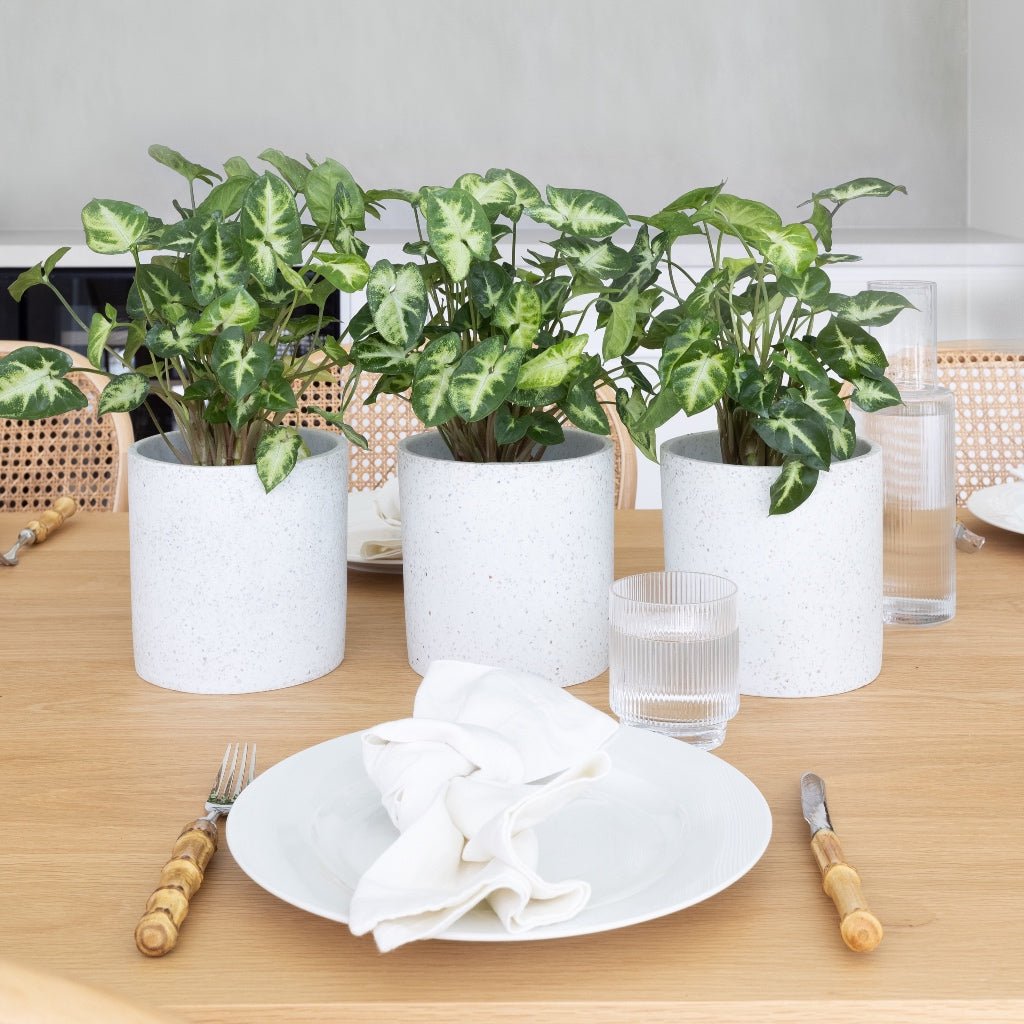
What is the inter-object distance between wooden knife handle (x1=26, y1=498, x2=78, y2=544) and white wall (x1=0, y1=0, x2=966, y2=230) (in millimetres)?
2006

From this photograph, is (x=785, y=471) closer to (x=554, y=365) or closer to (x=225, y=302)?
(x=554, y=365)

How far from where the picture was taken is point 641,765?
26.8 inches

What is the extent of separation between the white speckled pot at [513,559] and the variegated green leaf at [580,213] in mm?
139

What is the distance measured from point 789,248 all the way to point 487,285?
170 mm

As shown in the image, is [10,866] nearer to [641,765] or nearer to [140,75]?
[641,765]

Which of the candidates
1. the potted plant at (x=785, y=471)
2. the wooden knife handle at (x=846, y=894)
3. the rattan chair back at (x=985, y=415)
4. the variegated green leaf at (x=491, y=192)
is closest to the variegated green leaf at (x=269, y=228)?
the variegated green leaf at (x=491, y=192)

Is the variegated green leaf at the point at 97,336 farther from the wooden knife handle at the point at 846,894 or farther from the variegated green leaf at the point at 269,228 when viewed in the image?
the wooden knife handle at the point at 846,894

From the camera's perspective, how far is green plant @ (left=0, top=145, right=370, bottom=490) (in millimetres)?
753

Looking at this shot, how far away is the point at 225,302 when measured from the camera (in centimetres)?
75

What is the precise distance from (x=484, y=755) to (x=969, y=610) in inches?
20.3

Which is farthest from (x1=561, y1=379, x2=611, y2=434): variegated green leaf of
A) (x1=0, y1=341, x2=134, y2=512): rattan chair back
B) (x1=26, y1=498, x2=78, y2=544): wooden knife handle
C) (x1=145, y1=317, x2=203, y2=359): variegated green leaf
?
(x1=0, y1=341, x2=134, y2=512): rattan chair back

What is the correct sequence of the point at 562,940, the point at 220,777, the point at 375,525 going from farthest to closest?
1. the point at 375,525
2. the point at 220,777
3. the point at 562,940

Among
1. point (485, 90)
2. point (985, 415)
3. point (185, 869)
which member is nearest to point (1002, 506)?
point (985, 415)

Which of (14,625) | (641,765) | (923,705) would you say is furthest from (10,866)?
(923,705)
